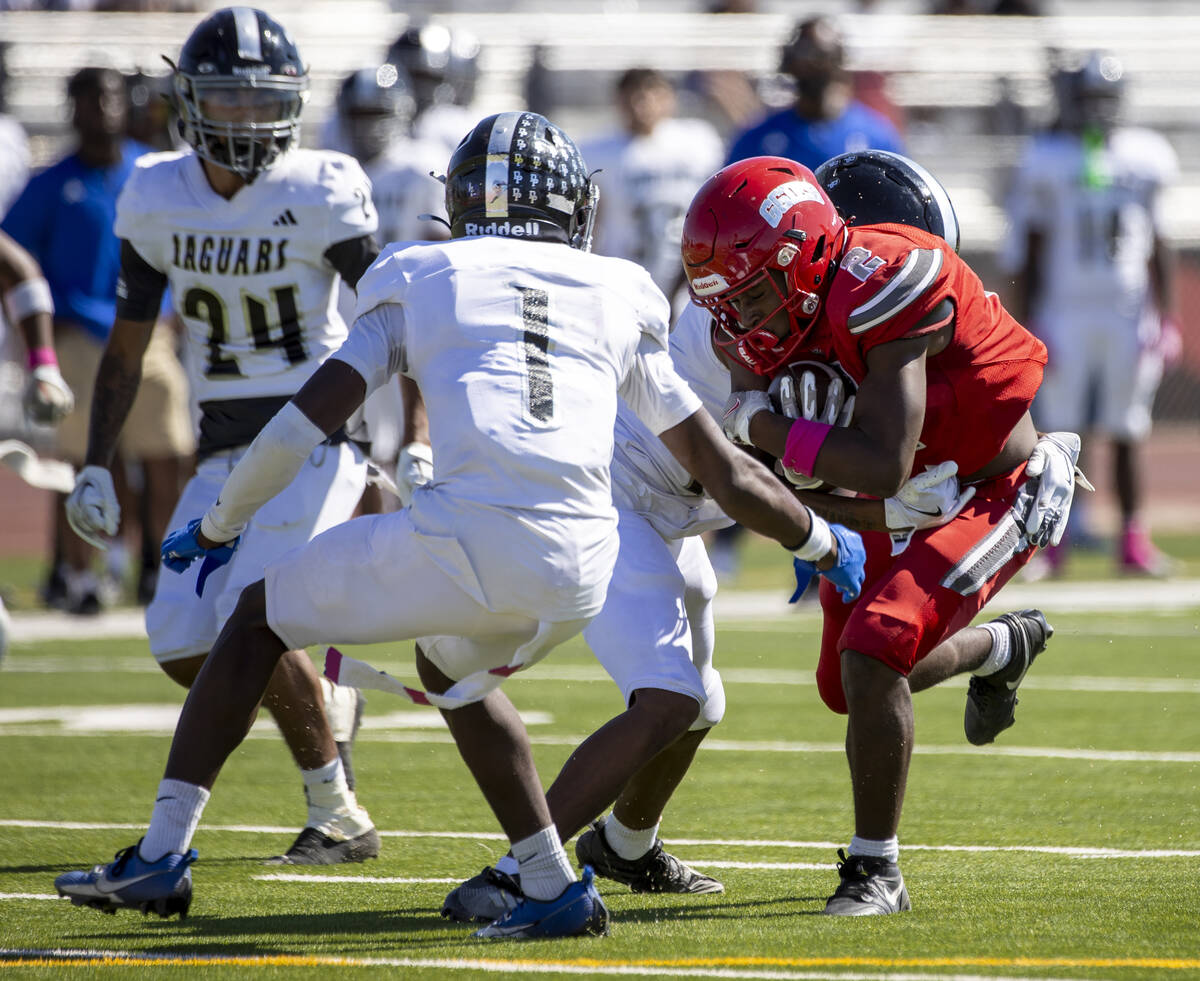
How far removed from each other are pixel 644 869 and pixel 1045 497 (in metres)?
1.25

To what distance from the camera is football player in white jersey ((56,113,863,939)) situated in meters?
3.48

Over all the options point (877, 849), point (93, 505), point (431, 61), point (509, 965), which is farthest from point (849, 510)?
point (431, 61)

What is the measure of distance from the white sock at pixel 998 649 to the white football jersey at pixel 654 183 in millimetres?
6172

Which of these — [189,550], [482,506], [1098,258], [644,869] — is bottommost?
[1098,258]

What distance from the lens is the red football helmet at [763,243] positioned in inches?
158

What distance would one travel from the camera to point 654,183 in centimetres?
1064

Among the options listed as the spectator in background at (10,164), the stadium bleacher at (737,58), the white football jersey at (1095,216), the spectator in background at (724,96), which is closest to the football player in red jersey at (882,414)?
the white football jersey at (1095,216)

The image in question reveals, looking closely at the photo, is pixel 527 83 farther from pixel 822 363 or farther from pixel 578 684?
pixel 822 363

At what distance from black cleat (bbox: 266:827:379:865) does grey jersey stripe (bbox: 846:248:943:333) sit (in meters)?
1.80

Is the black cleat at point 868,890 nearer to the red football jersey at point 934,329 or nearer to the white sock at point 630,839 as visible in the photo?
the white sock at point 630,839

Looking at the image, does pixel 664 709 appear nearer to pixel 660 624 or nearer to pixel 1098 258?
pixel 660 624

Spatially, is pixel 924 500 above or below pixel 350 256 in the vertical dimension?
below

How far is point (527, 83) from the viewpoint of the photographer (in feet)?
45.3

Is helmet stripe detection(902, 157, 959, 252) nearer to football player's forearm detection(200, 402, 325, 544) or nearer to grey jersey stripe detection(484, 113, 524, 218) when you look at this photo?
grey jersey stripe detection(484, 113, 524, 218)
